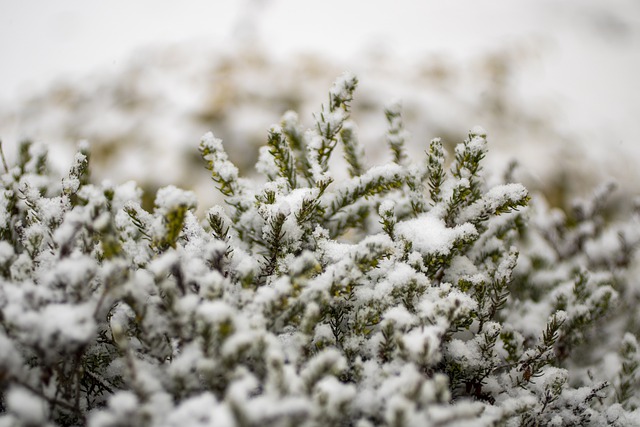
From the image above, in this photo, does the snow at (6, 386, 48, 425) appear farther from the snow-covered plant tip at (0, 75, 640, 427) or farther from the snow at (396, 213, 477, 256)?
the snow at (396, 213, 477, 256)

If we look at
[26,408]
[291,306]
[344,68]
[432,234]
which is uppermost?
[344,68]

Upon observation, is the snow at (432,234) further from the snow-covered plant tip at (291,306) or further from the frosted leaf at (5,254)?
the frosted leaf at (5,254)

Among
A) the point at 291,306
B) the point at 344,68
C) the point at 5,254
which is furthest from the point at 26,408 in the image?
the point at 344,68

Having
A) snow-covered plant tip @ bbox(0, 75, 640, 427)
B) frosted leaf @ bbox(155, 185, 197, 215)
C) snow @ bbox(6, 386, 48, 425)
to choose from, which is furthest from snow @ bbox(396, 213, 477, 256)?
snow @ bbox(6, 386, 48, 425)

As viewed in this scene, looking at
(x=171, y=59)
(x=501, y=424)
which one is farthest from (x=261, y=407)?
(x=171, y=59)

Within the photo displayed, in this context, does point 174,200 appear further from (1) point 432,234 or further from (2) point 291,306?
(1) point 432,234

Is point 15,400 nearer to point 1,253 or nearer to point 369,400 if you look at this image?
point 1,253
